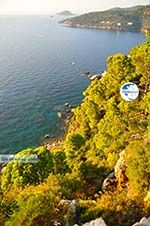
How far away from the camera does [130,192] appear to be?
17625mm

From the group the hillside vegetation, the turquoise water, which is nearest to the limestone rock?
the hillside vegetation

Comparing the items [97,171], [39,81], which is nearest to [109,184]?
[97,171]

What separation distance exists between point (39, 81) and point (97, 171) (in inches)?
2199

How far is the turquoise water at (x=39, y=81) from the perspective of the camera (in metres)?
53.3

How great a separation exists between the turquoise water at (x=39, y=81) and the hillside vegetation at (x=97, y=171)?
25.8ft

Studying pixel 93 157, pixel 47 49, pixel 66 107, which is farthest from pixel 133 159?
pixel 47 49

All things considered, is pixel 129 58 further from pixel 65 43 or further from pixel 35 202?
pixel 65 43

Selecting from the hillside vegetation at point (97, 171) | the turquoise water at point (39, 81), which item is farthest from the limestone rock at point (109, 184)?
the turquoise water at point (39, 81)

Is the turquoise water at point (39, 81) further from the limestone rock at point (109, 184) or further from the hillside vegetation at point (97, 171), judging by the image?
the limestone rock at point (109, 184)

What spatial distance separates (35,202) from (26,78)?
6896 cm

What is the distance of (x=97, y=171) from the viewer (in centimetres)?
2503

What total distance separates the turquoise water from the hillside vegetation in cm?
785

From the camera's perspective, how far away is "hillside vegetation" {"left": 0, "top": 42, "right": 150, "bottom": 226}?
14438mm

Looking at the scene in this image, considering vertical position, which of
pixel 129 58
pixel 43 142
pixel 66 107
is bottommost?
pixel 43 142
